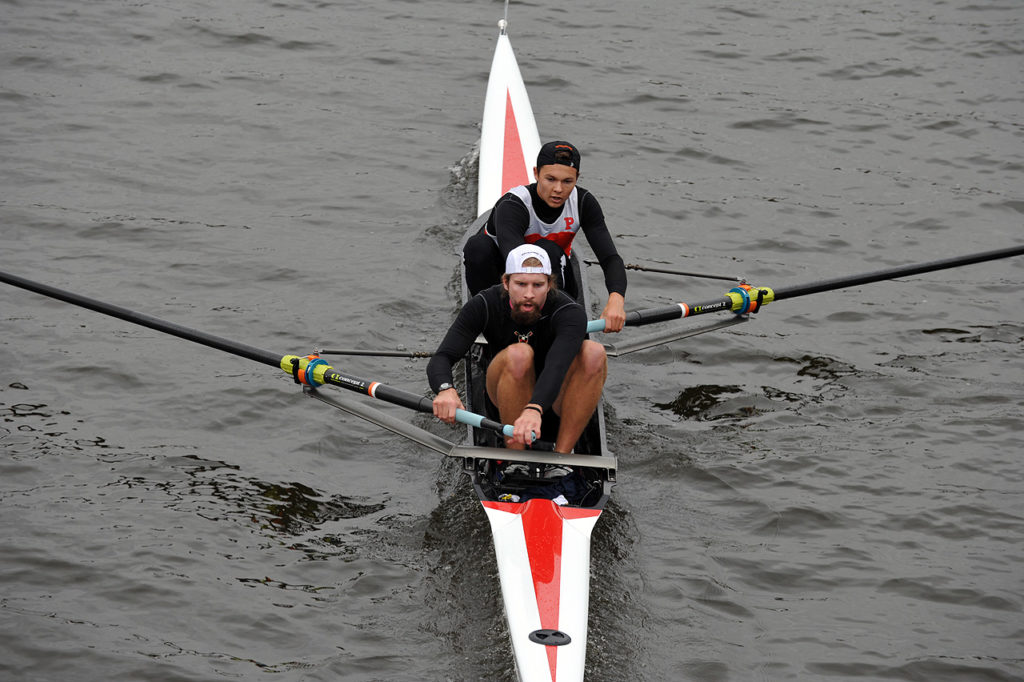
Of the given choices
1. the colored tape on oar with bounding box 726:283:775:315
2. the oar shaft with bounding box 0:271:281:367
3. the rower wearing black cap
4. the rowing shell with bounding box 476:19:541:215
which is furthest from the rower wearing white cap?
the rowing shell with bounding box 476:19:541:215

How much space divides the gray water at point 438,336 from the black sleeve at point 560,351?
0.96 meters

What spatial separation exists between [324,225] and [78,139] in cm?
317

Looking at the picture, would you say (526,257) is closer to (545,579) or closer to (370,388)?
(370,388)

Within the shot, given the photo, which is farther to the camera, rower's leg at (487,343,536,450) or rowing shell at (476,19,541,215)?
rowing shell at (476,19,541,215)

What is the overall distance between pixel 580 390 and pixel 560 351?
0.28 meters

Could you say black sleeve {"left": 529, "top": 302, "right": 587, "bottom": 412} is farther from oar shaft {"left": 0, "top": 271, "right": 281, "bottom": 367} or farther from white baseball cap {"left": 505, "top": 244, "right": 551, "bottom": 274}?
oar shaft {"left": 0, "top": 271, "right": 281, "bottom": 367}

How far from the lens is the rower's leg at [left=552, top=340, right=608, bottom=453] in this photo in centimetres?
576

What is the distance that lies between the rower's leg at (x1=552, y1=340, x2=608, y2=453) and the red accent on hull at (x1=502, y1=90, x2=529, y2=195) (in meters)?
4.13

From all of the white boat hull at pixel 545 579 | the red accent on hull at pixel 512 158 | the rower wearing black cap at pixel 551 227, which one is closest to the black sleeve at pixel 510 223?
the rower wearing black cap at pixel 551 227

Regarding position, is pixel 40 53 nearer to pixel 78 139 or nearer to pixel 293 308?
pixel 78 139

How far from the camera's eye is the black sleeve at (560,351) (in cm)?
552

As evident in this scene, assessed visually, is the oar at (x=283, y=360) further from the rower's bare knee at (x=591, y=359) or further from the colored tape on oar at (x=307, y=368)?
the rower's bare knee at (x=591, y=359)

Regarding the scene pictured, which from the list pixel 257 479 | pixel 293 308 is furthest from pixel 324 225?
pixel 257 479

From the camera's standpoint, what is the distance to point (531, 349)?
18.9 ft
